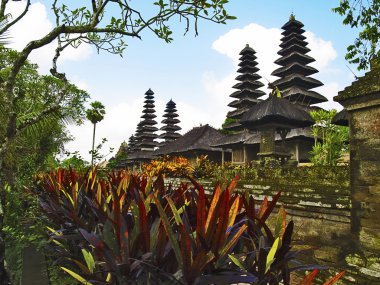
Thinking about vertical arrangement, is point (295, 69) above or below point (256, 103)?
above

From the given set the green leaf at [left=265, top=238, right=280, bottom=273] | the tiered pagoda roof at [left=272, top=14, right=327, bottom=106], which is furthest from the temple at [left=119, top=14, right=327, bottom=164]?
the green leaf at [left=265, top=238, right=280, bottom=273]

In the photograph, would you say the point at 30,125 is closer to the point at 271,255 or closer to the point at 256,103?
the point at 271,255

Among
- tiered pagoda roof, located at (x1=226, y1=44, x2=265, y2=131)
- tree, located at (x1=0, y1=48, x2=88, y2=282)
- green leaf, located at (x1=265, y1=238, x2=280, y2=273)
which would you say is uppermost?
tiered pagoda roof, located at (x1=226, y1=44, x2=265, y2=131)

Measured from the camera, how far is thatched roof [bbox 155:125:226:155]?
3550cm

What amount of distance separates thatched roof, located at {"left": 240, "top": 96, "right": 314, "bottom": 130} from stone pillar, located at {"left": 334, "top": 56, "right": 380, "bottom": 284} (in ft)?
19.0

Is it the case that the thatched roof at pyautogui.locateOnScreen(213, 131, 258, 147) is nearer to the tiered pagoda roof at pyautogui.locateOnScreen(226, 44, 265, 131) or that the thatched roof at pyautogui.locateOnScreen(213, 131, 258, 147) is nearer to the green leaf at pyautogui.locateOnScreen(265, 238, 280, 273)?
the tiered pagoda roof at pyautogui.locateOnScreen(226, 44, 265, 131)

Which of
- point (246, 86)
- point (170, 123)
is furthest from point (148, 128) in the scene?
point (246, 86)

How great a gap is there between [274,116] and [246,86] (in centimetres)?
3002

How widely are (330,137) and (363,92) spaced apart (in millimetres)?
17520

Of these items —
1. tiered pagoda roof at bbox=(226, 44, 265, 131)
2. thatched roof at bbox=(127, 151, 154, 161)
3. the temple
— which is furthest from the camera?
thatched roof at bbox=(127, 151, 154, 161)

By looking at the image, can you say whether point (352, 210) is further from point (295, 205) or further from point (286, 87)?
point (286, 87)

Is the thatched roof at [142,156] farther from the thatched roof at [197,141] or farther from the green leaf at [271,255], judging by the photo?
the green leaf at [271,255]

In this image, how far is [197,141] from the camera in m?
36.0

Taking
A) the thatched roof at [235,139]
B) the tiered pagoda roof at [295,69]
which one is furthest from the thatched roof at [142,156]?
the tiered pagoda roof at [295,69]
